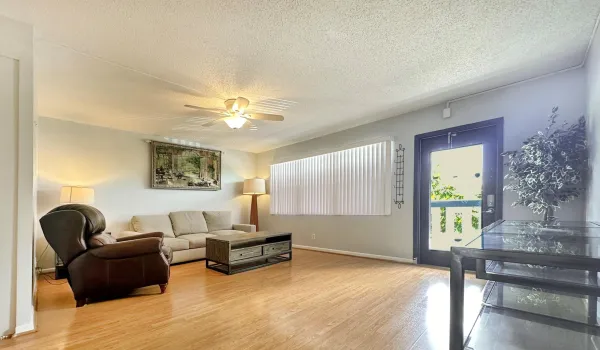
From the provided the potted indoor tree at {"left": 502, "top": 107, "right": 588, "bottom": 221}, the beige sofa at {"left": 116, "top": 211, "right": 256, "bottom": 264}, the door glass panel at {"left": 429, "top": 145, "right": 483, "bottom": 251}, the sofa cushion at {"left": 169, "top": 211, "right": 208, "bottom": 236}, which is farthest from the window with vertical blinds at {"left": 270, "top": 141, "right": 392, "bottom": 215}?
the potted indoor tree at {"left": 502, "top": 107, "right": 588, "bottom": 221}

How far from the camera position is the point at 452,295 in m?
1.00

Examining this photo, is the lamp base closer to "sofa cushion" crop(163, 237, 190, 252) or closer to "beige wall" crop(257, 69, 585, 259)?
"beige wall" crop(257, 69, 585, 259)

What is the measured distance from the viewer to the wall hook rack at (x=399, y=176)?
14.6 feet

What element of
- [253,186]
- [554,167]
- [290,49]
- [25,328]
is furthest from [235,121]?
[554,167]

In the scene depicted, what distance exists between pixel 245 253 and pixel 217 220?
1.87 meters

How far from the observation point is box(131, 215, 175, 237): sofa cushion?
468 centimetres

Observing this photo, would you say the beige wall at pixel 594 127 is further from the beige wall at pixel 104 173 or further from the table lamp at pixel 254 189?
the beige wall at pixel 104 173

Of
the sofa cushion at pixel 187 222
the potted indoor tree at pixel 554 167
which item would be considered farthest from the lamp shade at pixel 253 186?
the potted indoor tree at pixel 554 167

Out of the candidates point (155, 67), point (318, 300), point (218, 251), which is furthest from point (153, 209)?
point (318, 300)

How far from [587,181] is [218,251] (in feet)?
14.1

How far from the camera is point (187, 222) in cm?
521

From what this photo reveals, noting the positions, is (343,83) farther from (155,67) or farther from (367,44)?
(155,67)

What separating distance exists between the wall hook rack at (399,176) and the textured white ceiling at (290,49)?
2.95 feet

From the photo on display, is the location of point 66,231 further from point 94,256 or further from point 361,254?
point 361,254
